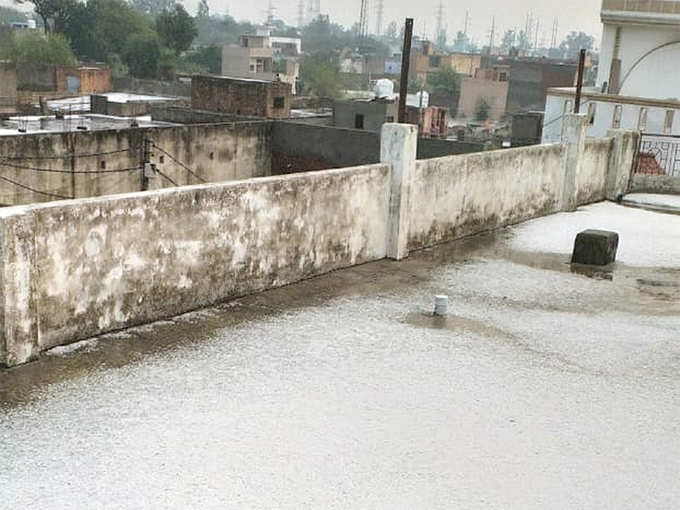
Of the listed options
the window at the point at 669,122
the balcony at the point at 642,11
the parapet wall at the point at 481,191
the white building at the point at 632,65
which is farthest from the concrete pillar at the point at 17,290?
the balcony at the point at 642,11

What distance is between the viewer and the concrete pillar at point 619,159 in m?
21.2

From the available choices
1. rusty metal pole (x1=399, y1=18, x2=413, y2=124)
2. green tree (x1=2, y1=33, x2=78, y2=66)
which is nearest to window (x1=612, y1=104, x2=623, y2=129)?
rusty metal pole (x1=399, y1=18, x2=413, y2=124)

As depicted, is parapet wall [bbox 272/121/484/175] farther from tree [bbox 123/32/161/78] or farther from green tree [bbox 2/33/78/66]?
tree [bbox 123/32/161/78]

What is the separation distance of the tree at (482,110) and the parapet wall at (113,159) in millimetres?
59178

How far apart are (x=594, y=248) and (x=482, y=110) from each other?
75.5 meters

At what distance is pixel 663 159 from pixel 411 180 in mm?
14033

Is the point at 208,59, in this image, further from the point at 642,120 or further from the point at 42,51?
the point at 642,120

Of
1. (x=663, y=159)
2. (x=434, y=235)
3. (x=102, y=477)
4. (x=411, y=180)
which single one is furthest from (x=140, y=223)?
(x=663, y=159)

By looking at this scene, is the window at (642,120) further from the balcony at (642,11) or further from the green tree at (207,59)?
the green tree at (207,59)

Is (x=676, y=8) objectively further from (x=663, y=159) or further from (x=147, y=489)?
(x=147, y=489)

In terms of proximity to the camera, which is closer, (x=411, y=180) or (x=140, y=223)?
(x=140, y=223)

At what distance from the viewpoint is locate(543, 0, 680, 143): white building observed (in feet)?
98.1

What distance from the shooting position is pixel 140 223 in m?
9.19

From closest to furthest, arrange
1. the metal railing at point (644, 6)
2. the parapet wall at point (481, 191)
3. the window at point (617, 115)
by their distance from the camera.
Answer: the parapet wall at point (481, 191), the window at point (617, 115), the metal railing at point (644, 6)
